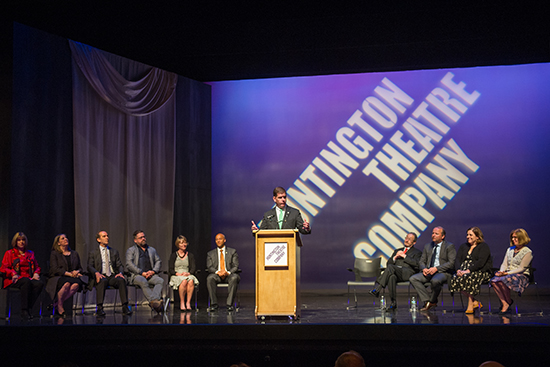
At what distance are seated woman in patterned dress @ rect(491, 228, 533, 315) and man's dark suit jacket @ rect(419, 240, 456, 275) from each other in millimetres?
541

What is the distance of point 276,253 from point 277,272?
172 mm

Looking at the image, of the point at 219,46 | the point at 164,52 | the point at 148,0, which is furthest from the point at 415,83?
the point at 148,0

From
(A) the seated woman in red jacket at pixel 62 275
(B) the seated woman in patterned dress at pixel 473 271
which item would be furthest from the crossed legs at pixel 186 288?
(B) the seated woman in patterned dress at pixel 473 271

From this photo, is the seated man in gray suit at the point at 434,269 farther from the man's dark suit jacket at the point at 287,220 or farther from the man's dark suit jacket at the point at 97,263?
the man's dark suit jacket at the point at 97,263

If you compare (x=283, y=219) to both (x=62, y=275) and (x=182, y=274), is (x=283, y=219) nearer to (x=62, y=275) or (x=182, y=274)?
(x=182, y=274)

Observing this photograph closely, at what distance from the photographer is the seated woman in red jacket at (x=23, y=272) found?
605 cm

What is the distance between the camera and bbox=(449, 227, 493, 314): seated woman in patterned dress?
20.3 ft

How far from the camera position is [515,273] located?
6.16 metres

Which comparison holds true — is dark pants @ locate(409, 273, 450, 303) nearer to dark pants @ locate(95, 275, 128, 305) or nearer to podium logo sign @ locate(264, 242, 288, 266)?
podium logo sign @ locate(264, 242, 288, 266)

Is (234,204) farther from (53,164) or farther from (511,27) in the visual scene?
(511,27)

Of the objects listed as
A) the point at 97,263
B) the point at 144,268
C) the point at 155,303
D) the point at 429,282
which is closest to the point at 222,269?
the point at 144,268

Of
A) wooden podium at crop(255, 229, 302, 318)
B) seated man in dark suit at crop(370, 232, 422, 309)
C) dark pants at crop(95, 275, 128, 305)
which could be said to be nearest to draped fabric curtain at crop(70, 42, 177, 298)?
dark pants at crop(95, 275, 128, 305)

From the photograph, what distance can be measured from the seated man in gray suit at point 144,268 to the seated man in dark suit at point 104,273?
0.54 ft
